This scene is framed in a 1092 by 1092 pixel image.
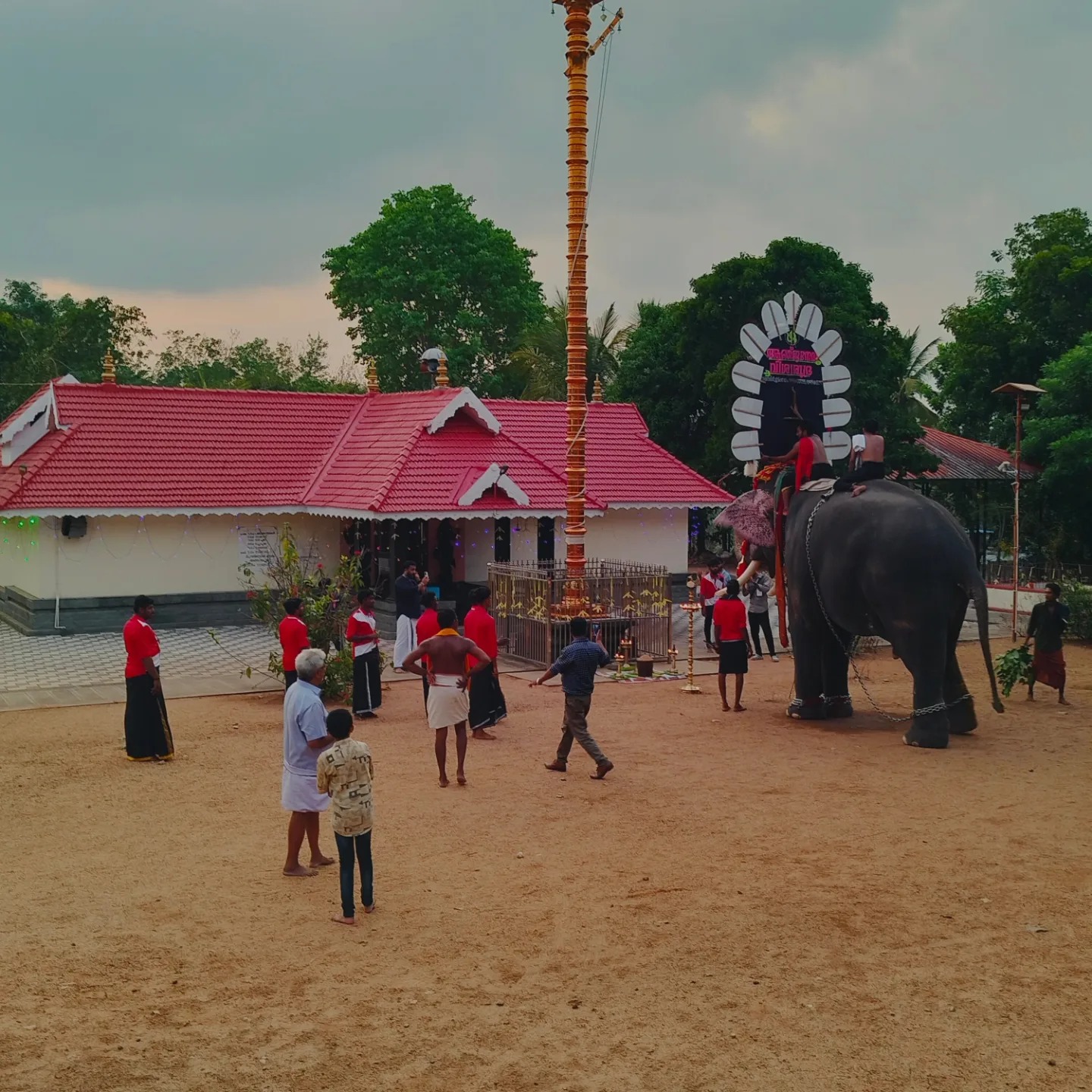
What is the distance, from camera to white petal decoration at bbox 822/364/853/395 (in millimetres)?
16750

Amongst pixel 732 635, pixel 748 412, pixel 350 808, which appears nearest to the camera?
pixel 350 808

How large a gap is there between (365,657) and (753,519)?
17.2ft

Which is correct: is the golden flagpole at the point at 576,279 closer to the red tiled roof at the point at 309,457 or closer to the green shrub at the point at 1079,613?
the red tiled roof at the point at 309,457

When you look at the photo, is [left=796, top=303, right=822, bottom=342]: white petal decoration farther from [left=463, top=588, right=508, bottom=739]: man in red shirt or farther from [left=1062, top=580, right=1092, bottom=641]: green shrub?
[left=1062, top=580, right=1092, bottom=641]: green shrub

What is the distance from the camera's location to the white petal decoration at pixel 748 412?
15859 millimetres

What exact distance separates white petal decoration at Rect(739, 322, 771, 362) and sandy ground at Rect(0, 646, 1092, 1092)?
19.8 ft

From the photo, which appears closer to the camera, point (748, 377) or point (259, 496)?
point (748, 377)

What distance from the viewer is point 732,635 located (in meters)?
14.3

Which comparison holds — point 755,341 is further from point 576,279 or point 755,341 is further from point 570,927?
point 570,927

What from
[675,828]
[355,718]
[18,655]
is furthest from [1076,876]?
[18,655]

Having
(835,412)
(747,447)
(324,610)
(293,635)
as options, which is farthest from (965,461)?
(293,635)

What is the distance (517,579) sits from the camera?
60.3 feet

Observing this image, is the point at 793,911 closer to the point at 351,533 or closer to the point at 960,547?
the point at 960,547

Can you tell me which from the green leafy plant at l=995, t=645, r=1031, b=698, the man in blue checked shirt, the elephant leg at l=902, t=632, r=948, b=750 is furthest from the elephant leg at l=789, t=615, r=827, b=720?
the man in blue checked shirt
